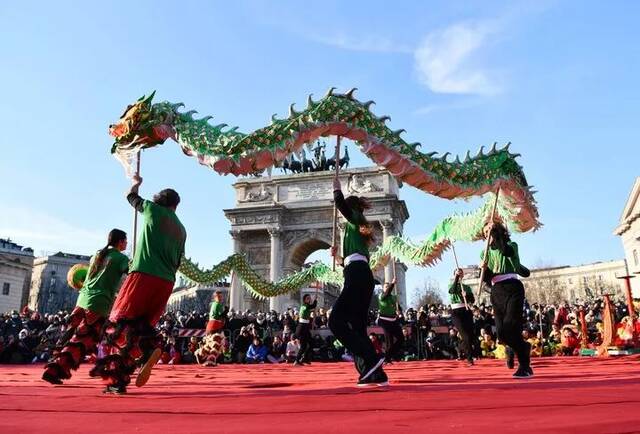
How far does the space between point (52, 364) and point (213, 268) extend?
554 cm

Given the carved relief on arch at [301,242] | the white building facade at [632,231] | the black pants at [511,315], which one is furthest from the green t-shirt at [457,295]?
the white building facade at [632,231]

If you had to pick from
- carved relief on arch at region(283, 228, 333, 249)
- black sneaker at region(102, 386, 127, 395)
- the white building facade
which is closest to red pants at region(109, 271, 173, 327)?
black sneaker at region(102, 386, 127, 395)

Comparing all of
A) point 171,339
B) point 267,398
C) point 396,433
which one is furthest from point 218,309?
point 396,433

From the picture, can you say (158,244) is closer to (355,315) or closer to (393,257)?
(355,315)

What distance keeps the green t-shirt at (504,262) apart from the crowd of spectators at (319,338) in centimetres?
736

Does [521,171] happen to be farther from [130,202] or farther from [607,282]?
[607,282]

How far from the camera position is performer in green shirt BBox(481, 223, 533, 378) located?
201 inches

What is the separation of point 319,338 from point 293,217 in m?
20.7

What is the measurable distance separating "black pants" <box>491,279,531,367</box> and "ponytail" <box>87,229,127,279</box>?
4.19m

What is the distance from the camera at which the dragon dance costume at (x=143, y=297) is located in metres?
3.97

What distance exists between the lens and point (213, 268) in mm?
10062

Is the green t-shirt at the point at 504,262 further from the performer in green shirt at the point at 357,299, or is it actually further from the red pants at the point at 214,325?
the red pants at the point at 214,325

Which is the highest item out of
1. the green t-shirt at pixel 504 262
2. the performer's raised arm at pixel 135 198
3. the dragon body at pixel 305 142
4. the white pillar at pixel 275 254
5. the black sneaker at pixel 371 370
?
the white pillar at pixel 275 254

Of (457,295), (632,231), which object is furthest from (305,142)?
(632,231)
